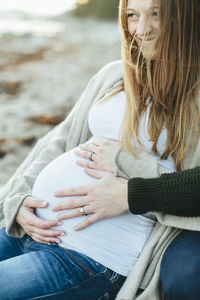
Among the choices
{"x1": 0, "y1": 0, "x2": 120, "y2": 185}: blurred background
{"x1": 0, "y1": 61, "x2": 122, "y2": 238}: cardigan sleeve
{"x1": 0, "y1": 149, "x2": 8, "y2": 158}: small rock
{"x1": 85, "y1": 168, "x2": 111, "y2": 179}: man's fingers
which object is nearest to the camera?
{"x1": 85, "y1": 168, "x2": 111, "y2": 179}: man's fingers

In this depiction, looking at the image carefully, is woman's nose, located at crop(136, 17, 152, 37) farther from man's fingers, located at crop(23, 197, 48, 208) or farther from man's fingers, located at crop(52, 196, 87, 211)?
man's fingers, located at crop(23, 197, 48, 208)

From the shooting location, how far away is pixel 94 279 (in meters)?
1.30

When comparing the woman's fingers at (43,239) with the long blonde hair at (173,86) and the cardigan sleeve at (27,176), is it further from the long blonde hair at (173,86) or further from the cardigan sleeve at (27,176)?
the long blonde hair at (173,86)

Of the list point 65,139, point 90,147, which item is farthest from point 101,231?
point 65,139

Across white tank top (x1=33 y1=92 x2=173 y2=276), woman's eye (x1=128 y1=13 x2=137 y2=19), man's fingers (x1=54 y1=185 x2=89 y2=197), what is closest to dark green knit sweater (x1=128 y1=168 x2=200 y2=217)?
white tank top (x1=33 y1=92 x2=173 y2=276)

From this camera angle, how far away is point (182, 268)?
1094 mm

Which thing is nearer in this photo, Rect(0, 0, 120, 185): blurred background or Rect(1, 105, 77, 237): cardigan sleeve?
Rect(1, 105, 77, 237): cardigan sleeve

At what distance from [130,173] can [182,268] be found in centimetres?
44

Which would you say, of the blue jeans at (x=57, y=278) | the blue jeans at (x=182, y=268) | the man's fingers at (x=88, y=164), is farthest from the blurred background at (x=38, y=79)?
the blue jeans at (x=182, y=268)

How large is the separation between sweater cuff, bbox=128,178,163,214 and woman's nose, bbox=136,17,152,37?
58 cm

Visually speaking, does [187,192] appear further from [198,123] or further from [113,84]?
[113,84]

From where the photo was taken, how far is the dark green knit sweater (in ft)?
4.03

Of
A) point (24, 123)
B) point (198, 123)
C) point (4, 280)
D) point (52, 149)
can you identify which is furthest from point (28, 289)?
point (24, 123)

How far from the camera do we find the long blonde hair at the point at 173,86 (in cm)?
132
